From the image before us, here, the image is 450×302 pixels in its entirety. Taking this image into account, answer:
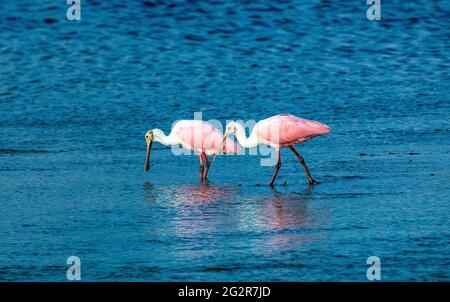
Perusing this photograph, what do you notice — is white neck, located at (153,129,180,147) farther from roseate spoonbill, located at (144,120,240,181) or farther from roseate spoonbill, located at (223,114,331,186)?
roseate spoonbill, located at (223,114,331,186)

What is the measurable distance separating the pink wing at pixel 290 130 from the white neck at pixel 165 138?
4.13 feet

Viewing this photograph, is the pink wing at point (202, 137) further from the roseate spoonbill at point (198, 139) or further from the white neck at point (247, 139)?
the white neck at point (247, 139)

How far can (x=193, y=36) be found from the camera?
18.8 metres

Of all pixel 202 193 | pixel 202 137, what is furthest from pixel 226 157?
pixel 202 193

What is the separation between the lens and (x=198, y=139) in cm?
1184

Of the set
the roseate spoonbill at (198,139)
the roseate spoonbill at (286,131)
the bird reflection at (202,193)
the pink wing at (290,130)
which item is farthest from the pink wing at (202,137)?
the bird reflection at (202,193)

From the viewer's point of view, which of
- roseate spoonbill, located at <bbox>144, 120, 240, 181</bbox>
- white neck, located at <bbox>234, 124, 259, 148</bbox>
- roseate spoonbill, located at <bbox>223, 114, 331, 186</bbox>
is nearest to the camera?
roseate spoonbill, located at <bbox>223, 114, 331, 186</bbox>

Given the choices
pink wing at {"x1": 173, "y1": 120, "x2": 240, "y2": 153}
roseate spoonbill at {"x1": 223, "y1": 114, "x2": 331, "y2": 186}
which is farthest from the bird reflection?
pink wing at {"x1": 173, "y1": 120, "x2": 240, "y2": 153}

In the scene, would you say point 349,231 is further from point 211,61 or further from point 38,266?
point 211,61

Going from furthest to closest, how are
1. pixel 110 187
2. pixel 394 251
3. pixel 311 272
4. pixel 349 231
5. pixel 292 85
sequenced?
pixel 292 85 < pixel 110 187 < pixel 349 231 < pixel 394 251 < pixel 311 272

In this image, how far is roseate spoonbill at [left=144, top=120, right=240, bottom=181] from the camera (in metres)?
11.6

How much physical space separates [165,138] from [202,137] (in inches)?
22.3

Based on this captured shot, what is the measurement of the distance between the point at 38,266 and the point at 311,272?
1808 millimetres
